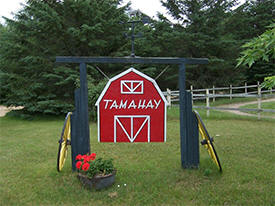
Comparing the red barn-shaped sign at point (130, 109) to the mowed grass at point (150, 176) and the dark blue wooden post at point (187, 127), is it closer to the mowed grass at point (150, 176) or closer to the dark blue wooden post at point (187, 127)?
the dark blue wooden post at point (187, 127)

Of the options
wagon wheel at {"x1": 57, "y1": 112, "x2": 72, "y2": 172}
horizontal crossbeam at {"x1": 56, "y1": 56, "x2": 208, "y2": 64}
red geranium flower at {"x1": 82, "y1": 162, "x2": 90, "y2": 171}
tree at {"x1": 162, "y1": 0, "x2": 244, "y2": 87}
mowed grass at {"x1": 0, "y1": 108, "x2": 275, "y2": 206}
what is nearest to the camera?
mowed grass at {"x1": 0, "y1": 108, "x2": 275, "y2": 206}

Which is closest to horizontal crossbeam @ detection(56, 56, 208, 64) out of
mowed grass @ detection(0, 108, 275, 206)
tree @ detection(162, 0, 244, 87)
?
mowed grass @ detection(0, 108, 275, 206)

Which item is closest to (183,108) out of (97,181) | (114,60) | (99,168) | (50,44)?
(114,60)

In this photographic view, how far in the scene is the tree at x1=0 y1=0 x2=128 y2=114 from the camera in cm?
1155

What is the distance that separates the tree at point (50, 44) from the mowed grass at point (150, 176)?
16.7 ft

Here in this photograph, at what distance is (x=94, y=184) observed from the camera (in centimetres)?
373

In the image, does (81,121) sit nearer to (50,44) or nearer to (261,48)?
(261,48)

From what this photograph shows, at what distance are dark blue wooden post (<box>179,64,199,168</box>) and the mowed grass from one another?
287 millimetres

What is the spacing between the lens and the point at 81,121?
4.18m

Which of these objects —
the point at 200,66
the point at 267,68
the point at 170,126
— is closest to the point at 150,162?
the point at 170,126

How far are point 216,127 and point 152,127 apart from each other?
530cm

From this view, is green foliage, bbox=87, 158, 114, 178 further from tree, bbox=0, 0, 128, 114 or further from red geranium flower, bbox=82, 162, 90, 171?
tree, bbox=0, 0, 128, 114

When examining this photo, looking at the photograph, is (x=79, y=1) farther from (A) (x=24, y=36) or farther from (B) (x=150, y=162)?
(B) (x=150, y=162)

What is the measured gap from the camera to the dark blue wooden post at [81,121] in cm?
412
